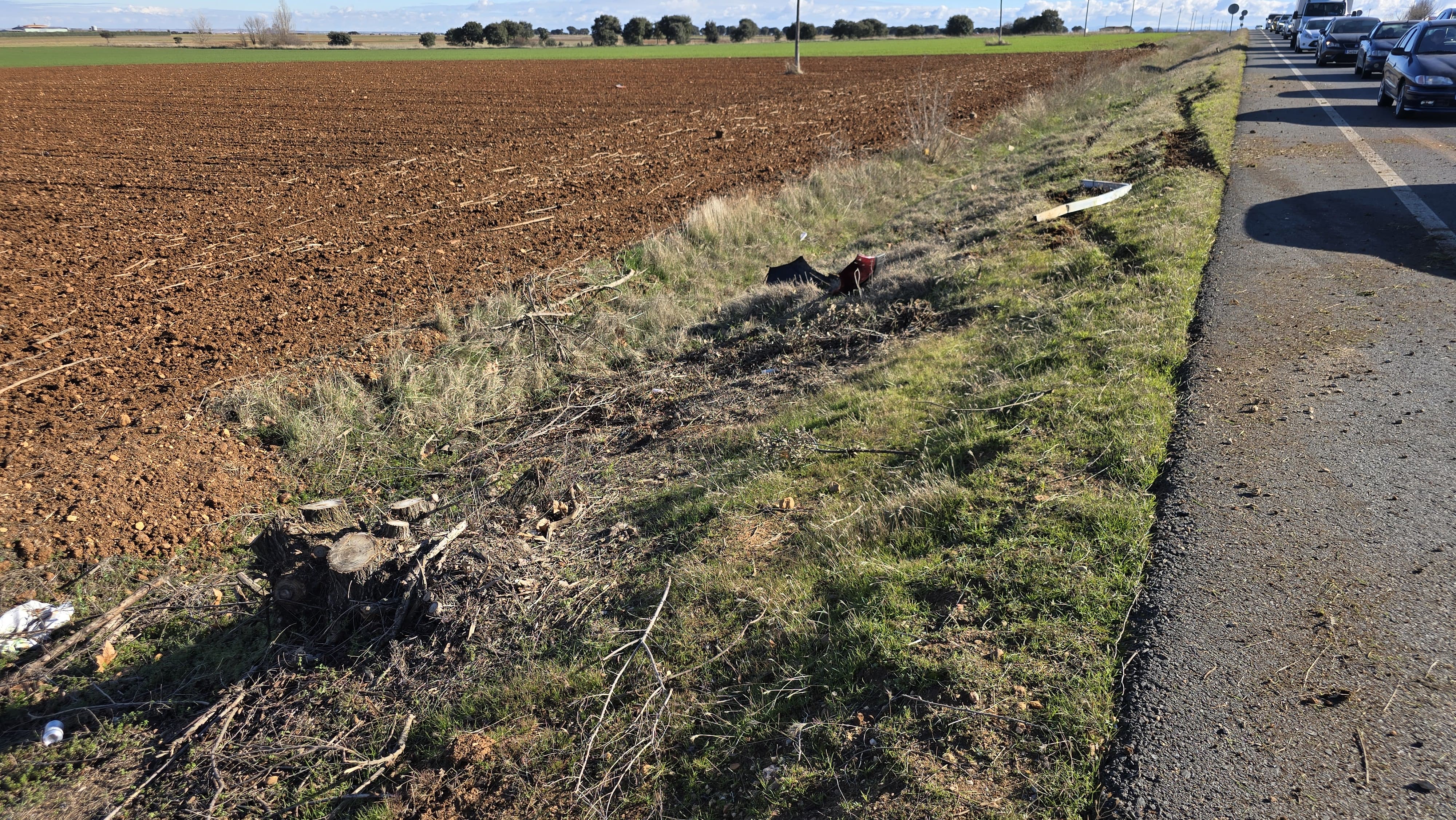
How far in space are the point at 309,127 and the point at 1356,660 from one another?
93.4 ft

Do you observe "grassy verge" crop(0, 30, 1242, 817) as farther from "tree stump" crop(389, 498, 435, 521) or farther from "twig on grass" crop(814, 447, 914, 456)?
"tree stump" crop(389, 498, 435, 521)

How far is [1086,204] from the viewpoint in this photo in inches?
385

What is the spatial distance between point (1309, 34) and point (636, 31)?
66581mm

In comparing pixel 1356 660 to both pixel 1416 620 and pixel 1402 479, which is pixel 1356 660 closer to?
pixel 1416 620

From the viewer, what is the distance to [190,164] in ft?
62.6

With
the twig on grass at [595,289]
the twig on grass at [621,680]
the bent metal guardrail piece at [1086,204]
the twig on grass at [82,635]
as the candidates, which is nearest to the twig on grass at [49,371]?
the twig on grass at [82,635]

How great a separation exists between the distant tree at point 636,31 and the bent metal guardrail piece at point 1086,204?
87.0 m

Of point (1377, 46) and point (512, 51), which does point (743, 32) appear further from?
point (1377, 46)

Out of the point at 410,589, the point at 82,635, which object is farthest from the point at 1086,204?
the point at 82,635

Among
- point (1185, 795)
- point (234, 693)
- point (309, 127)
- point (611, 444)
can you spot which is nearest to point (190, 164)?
point (309, 127)

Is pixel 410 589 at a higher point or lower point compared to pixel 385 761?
higher

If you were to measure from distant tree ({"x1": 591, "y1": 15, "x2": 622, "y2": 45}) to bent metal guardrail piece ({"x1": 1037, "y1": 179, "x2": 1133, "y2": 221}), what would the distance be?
87.0m

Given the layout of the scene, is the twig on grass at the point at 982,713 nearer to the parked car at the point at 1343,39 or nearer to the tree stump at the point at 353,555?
the tree stump at the point at 353,555

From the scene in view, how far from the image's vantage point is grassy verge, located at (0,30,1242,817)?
3.28 metres
